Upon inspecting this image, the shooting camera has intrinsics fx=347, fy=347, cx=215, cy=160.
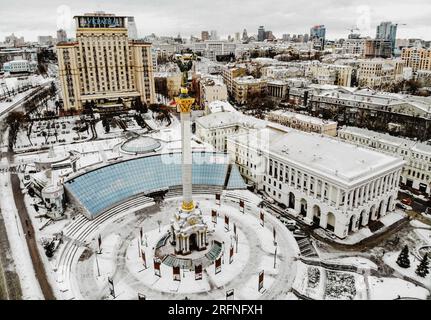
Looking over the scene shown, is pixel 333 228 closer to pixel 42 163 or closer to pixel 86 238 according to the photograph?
Result: pixel 86 238

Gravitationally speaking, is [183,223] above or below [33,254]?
above

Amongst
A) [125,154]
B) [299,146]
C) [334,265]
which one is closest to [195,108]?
[125,154]

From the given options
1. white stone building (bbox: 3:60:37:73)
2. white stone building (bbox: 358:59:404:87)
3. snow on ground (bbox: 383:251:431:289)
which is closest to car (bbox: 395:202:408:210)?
snow on ground (bbox: 383:251:431:289)

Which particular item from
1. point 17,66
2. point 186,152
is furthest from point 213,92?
point 17,66

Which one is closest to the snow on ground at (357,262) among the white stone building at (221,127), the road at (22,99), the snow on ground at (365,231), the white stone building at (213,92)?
the snow on ground at (365,231)

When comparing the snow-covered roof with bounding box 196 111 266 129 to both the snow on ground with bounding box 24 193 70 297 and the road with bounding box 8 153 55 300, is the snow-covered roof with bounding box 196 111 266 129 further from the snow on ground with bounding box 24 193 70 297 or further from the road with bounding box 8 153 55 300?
the road with bounding box 8 153 55 300

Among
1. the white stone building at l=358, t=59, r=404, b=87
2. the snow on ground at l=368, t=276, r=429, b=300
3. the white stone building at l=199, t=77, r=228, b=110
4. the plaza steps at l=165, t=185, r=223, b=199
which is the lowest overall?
the snow on ground at l=368, t=276, r=429, b=300

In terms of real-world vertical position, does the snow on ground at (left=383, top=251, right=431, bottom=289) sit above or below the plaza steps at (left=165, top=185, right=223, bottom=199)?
below
